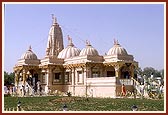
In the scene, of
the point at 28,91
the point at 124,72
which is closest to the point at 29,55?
the point at 28,91

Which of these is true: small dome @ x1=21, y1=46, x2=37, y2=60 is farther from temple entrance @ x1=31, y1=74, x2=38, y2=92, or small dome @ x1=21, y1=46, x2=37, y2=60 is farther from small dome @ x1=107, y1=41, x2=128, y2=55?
small dome @ x1=107, y1=41, x2=128, y2=55

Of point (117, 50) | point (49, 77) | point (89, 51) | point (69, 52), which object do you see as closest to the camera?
point (117, 50)

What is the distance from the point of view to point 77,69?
30.5 m

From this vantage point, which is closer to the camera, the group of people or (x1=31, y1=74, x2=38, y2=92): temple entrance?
the group of people

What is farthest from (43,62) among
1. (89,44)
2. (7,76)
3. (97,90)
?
(7,76)

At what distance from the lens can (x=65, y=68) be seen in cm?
3247

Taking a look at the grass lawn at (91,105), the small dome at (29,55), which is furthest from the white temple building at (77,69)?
the grass lawn at (91,105)

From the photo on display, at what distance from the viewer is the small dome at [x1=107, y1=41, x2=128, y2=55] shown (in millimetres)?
29542

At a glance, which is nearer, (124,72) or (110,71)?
(124,72)

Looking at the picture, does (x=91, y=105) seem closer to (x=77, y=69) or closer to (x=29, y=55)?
(x=77, y=69)

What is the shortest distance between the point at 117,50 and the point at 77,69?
12.9 feet

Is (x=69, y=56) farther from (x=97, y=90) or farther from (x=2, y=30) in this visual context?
(x=2, y=30)

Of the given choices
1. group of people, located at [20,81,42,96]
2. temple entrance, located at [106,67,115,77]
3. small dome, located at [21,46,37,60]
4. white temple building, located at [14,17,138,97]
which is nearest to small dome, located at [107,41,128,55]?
white temple building, located at [14,17,138,97]

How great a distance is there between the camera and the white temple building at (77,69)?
27022mm
